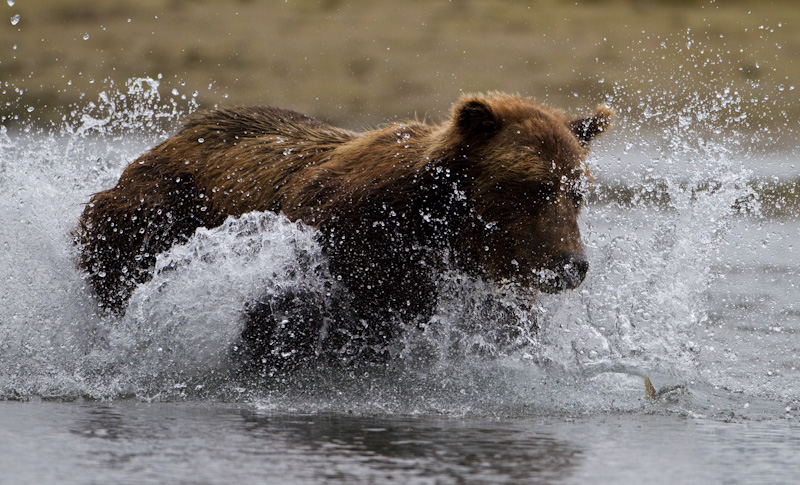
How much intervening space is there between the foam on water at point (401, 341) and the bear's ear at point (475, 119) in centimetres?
72

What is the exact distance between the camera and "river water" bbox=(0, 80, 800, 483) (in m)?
3.80

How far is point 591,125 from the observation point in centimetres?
609

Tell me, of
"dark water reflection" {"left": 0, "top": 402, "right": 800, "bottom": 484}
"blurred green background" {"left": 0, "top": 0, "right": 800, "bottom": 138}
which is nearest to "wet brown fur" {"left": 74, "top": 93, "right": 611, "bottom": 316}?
"dark water reflection" {"left": 0, "top": 402, "right": 800, "bottom": 484}

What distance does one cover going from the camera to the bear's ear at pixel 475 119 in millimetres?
5531

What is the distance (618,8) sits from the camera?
22.3 metres

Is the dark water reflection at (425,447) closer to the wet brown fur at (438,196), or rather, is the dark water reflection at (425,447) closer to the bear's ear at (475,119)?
the wet brown fur at (438,196)

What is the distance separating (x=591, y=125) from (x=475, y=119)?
869mm

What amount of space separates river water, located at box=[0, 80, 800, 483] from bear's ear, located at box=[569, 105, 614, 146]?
6.0 inches

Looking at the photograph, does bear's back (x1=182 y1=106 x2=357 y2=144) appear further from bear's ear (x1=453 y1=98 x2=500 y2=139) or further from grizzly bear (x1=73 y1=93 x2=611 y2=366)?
bear's ear (x1=453 y1=98 x2=500 y2=139)

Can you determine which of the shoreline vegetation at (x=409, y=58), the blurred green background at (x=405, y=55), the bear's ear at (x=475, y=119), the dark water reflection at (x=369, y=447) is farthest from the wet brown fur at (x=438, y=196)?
the blurred green background at (x=405, y=55)

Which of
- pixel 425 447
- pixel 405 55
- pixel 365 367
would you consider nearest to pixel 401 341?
pixel 365 367

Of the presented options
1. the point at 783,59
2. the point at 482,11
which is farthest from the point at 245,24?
the point at 783,59

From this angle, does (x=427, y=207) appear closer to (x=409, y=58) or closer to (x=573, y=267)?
(x=573, y=267)

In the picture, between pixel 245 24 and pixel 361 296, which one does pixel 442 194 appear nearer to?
pixel 361 296
